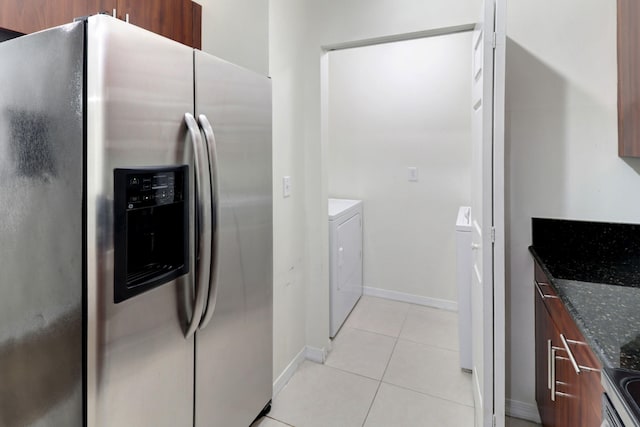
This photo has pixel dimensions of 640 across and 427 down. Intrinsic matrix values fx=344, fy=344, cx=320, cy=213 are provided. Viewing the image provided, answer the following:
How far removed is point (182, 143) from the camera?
116 centimetres

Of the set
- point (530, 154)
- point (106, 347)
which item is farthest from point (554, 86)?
point (106, 347)

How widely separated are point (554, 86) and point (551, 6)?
37 centimetres

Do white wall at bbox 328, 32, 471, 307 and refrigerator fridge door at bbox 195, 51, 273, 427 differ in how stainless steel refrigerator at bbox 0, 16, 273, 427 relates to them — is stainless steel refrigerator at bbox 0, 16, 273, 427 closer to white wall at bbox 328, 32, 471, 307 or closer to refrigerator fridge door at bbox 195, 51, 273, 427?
refrigerator fridge door at bbox 195, 51, 273, 427

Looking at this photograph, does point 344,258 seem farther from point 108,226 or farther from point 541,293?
point 108,226

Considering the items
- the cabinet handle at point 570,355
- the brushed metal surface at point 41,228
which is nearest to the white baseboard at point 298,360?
the brushed metal surface at point 41,228

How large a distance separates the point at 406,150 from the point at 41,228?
2.78m

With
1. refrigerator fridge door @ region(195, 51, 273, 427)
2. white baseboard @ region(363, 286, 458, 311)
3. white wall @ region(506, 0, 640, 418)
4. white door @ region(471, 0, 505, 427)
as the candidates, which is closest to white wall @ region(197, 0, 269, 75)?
refrigerator fridge door @ region(195, 51, 273, 427)

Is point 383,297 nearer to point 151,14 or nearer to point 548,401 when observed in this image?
point 548,401

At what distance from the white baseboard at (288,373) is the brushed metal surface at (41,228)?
3.97 ft

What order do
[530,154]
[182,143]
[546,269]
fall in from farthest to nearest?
[530,154] → [546,269] → [182,143]

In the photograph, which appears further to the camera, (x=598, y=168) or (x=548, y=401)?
(x=598, y=168)

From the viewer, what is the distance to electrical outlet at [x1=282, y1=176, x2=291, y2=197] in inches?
79.7

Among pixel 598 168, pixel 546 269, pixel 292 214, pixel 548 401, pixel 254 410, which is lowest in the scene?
pixel 254 410

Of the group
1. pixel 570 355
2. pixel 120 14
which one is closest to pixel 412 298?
pixel 570 355
